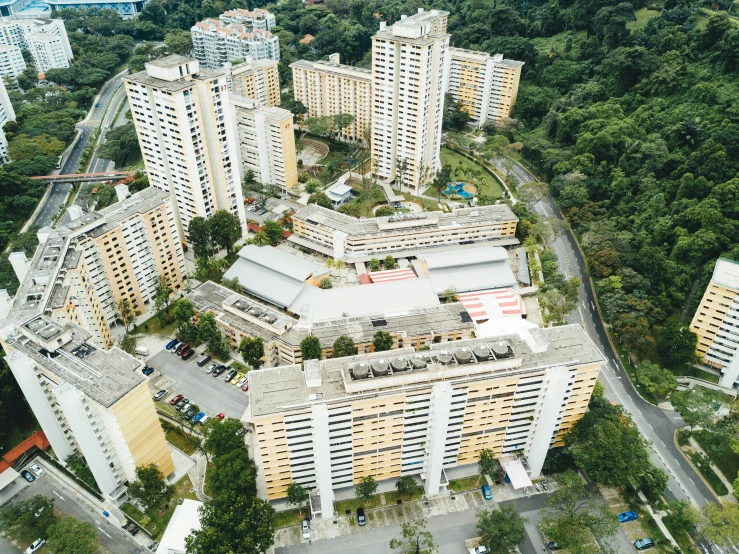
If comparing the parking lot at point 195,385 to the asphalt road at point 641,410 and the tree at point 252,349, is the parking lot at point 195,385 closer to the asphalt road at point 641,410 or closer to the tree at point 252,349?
the tree at point 252,349

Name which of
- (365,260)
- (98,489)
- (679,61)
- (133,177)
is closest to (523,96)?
(679,61)

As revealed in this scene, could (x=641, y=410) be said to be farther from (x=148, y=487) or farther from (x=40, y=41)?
(x=40, y=41)

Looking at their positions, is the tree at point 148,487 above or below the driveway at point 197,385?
above

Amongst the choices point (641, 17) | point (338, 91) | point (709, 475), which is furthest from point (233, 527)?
point (641, 17)

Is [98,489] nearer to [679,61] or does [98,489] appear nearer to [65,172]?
[65,172]

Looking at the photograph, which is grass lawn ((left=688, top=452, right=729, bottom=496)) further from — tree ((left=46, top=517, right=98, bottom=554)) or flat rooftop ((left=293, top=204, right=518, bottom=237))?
tree ((left=46, top=517, right=98, bottom=554))

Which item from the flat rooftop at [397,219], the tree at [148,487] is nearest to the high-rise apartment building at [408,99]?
the flat rooftop at [397,219]
